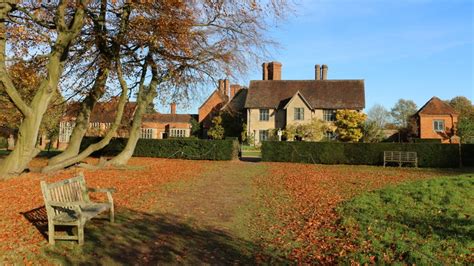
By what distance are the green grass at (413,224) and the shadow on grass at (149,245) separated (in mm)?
1908

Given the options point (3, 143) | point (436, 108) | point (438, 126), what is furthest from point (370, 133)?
point (3, 143)

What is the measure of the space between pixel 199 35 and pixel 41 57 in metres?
7.35

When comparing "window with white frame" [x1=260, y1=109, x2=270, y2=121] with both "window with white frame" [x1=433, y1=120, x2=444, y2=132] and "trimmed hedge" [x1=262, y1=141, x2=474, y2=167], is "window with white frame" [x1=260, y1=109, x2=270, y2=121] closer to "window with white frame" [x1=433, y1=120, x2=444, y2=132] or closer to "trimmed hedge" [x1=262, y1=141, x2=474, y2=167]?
"trimmed hedge" [x1=262, y1=141, x2=474, y2=167]

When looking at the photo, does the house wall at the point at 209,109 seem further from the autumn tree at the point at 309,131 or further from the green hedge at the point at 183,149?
the green hedge at the point at 183,149

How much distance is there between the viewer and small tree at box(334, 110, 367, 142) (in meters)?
43.4

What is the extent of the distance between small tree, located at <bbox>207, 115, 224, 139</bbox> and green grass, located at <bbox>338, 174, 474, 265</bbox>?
38997 mm

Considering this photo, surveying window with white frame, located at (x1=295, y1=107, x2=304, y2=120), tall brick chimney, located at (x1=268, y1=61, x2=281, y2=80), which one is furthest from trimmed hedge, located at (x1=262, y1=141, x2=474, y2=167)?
tall brick chimney, located at (x1=268, y1=61, x2=281, y2=80)

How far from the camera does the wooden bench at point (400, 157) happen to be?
25000mm

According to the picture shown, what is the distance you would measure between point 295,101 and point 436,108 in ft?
66.0

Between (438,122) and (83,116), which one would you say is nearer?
(83,116)

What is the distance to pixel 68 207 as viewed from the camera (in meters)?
6.23

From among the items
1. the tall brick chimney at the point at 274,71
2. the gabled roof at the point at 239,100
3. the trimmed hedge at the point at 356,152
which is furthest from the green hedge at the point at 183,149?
the tall brick chimney at the point at 274,71

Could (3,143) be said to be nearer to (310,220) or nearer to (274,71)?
(274,71)

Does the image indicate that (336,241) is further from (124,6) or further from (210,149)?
(210,149)
